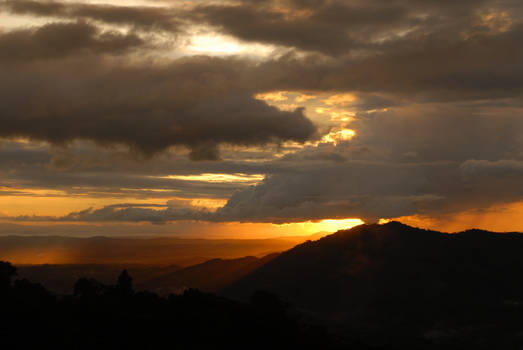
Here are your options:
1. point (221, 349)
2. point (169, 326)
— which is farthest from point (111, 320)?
point (221, 349)

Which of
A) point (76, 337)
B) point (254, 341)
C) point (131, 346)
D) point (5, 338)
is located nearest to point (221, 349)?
point (254, 341)

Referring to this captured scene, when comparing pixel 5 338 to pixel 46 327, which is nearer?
pixel 5 338

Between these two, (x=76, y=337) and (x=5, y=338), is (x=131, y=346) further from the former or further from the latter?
(x=5, y=338)

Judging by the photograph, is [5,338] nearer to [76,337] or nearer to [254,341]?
[76,337]

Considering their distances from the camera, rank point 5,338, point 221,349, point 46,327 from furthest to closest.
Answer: point 221,349 < point 46,327 < point 5,338

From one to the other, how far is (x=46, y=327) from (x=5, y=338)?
13.5 meters

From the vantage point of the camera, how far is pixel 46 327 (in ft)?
578

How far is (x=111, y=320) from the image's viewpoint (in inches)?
7677

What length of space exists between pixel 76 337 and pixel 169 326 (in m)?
32.0

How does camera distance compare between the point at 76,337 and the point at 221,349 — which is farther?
the point at 221,349

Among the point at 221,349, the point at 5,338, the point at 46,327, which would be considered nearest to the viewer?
the point at 5,338

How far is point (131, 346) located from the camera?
17425 cm

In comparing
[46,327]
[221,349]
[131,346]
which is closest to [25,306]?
[46,327]

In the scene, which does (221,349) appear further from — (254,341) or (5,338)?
(5,338)
